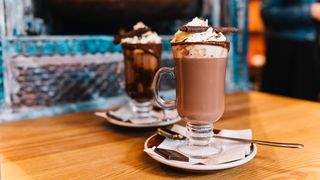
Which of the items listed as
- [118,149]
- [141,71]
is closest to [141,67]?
[141,71]

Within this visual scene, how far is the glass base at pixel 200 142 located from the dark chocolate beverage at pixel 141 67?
325mm

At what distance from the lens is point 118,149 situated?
33.9 inches

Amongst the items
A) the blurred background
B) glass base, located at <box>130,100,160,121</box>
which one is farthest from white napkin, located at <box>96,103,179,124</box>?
the blurred background

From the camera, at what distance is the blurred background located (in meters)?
1.18

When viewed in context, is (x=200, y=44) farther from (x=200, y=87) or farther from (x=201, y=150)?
Answer: (x=201, y=150)

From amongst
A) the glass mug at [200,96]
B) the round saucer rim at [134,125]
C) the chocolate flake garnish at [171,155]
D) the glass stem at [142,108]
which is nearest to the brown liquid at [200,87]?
the glass mug at [200,96]

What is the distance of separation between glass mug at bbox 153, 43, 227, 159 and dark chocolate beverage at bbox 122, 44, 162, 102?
275 millimetres

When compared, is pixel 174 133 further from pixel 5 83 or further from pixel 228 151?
pixel 5 83

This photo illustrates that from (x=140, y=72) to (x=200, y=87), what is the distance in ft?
1.16

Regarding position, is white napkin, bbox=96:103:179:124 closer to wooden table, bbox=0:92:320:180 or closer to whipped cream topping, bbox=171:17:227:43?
→ wooden table, bbox=0:92:320:180

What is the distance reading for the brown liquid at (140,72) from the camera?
3.54ft

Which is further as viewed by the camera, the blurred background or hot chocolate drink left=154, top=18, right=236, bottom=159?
the blurred background

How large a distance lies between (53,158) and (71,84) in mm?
559

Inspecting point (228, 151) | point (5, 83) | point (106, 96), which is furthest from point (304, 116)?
point (5, 83)
